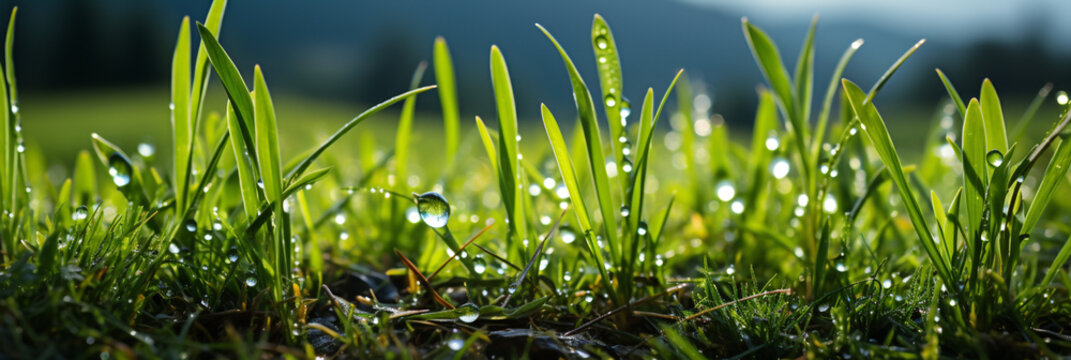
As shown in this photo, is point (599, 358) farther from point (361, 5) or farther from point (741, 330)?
point (361, 5)

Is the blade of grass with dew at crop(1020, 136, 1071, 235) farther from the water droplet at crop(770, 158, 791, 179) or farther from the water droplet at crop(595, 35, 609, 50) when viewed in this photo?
the water droplet at crop(595, 35, 609, 50)

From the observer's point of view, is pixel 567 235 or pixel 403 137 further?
pixel 403 137

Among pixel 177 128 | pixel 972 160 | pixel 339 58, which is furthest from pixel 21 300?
pixel 339 58

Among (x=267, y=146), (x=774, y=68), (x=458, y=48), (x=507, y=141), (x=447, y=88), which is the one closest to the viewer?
(x=267, y=146)

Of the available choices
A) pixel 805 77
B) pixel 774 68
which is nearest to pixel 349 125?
pixel 774 68

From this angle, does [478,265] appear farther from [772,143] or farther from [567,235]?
[772,143]

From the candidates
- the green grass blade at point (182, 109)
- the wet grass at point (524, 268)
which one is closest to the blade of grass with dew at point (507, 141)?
the wet grass at point (524, 268)
